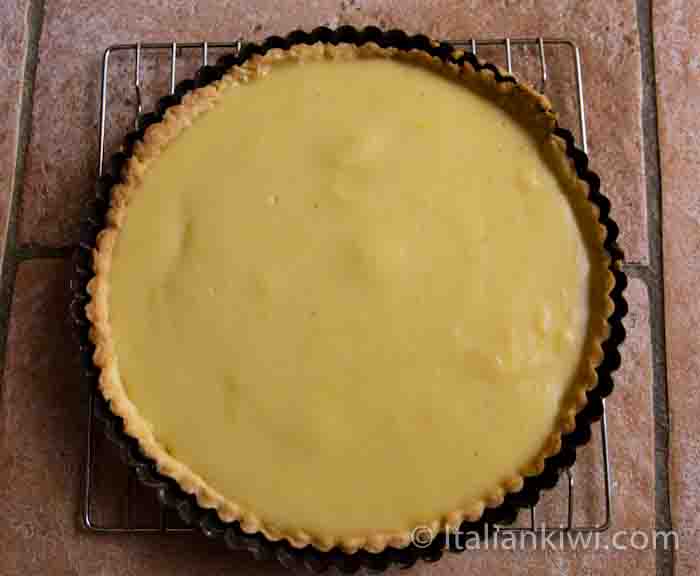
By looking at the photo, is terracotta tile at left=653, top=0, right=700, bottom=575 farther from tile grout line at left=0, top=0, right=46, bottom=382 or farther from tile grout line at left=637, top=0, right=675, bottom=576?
tile grout line at left=0, top=0, right=46, bottom=382

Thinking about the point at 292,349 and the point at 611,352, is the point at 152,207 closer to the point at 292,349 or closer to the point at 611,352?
the point at 292,349

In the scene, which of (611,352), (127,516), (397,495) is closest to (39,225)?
(127,516)

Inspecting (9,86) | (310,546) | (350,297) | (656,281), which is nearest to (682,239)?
(656,281)

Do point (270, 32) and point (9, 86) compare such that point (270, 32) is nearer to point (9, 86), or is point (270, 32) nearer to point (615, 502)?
point (9, 86)

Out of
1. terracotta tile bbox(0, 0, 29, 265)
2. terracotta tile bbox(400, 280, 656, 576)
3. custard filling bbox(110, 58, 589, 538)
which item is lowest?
terracotta tile bbox(400, 280, 656, 576)

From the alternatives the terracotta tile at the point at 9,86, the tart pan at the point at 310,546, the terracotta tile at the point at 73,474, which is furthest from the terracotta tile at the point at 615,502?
the terracotta tile at the point at 9,86

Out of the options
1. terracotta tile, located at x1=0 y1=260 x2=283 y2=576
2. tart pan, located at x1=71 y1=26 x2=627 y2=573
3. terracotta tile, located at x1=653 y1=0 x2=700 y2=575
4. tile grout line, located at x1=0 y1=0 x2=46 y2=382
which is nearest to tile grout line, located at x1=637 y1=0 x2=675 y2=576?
terracotta tile, located at x1=653 y1=0 x2=700 y2=575
